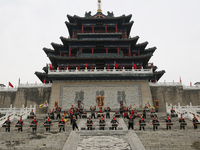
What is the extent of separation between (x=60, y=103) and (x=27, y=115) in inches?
226

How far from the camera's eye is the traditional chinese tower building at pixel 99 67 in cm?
2591

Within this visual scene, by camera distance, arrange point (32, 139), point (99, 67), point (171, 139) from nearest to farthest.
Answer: point (171, 139)
point (32, 139)
point (99, 67)

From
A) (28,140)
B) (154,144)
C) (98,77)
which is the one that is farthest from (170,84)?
(28,140)

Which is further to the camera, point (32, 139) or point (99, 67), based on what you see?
point (99, 67)

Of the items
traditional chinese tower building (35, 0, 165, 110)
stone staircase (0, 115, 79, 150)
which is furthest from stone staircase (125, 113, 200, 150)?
traditional chinese tower building (35, 0, 165, 110)

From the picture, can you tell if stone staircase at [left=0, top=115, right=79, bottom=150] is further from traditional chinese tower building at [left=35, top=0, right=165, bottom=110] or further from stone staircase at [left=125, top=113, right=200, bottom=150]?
traditional chinese tower building at [left=35, top=0, right=165, bottom=110]

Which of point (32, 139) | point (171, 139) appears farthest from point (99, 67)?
point (171, 139)

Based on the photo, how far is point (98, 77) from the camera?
1047 inches

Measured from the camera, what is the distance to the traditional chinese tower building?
25.9 m

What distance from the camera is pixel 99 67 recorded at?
99.0ft

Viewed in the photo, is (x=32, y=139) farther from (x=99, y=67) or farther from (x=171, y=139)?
(x=99, y=67)

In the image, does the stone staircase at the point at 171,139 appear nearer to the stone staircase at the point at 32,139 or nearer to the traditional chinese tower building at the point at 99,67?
the stone staircase at the point at 32,139

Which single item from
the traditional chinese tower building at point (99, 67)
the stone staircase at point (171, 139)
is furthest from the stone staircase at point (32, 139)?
the traditional chinese tower building at point (99, 67)

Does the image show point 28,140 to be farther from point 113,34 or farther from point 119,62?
point 113,34
